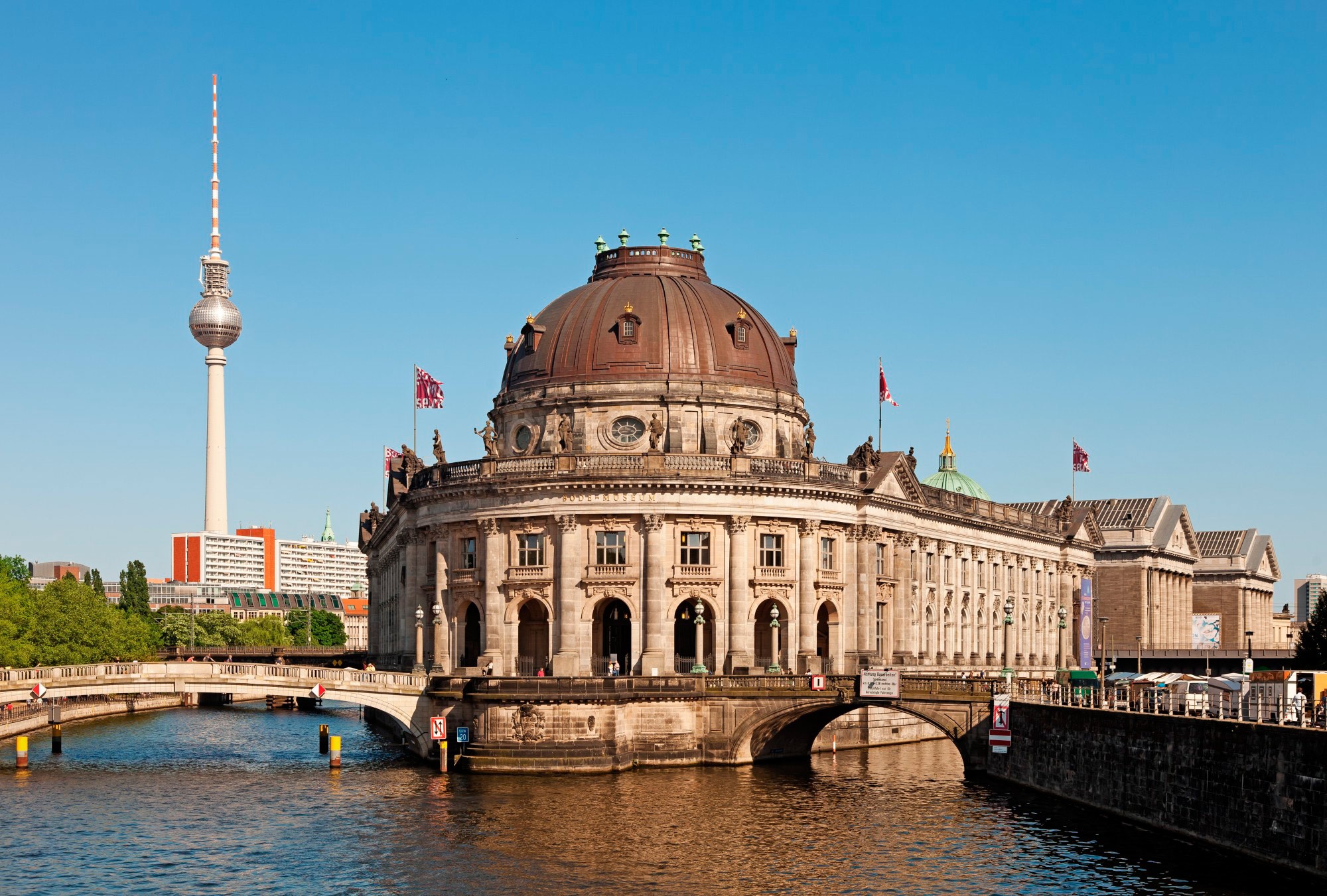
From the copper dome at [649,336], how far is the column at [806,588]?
1290cm

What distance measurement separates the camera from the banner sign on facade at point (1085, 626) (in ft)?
506

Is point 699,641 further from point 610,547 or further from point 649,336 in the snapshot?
point 649,336

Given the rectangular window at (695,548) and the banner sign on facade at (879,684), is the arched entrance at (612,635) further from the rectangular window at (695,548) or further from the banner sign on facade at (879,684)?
the banner sign on facade at (879,684)

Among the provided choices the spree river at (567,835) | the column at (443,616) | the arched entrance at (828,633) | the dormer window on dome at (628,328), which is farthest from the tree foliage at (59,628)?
the arched entrance at (828,633)

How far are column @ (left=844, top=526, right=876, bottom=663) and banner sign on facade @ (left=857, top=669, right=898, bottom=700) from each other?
2399cm

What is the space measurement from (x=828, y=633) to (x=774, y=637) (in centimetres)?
749

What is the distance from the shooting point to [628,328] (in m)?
111

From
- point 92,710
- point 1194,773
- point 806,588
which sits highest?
point 806,588

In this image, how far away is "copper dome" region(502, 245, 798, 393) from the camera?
110m

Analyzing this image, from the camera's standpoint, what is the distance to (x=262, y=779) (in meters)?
85.6

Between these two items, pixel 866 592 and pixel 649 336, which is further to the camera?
pixel 649 336

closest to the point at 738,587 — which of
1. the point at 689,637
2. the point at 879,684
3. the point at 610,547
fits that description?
the point at 689,637

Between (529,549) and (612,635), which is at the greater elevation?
(529,549)

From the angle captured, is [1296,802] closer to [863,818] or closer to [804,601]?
[863,818]
